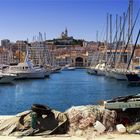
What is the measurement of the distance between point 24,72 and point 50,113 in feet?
237

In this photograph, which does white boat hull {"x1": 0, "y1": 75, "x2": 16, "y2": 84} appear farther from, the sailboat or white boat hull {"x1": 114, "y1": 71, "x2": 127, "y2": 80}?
white boat hull {"x1": 114, "y1": 71, "x2": 127, "y2": 80}

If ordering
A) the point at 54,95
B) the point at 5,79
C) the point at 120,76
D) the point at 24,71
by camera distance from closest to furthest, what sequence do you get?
1. the point at 54,95
2. the point at 5,79
3. the point at 120,76
4. the point at 24,71

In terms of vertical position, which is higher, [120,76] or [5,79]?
[5,79]

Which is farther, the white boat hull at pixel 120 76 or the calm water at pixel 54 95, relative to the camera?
the white boat hull at pixel 120 76

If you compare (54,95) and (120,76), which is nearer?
(54,95)

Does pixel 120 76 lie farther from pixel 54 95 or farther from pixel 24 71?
pixel 54 95

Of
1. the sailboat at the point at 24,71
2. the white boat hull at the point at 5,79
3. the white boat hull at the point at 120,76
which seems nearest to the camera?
the white boat hull at the point at 5,79

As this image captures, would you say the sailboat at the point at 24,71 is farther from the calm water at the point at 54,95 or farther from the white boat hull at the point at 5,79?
the calm water at the point at 54,95

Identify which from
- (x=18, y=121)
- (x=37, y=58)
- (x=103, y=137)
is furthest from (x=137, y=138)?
(x=37, y=58)

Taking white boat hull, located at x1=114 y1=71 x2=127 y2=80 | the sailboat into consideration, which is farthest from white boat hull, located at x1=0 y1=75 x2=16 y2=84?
white boat hull, located at x1=114 y1=71 x2=127 y2=80

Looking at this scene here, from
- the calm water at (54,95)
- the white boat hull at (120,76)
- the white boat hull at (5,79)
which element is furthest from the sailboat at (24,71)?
the calm water at (54,95)

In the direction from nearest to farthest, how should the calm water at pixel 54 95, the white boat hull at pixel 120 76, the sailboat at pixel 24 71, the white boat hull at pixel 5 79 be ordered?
the calm water at pixel 54 95 < the white boat hull at pixel 5 79 < the white boat hull at pixel 120 76 < the sailboat at pixel 24 71

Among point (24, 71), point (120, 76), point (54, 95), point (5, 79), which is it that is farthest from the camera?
point (24, 71)

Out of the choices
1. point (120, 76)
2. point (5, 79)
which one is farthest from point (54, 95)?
point (120, 76)
